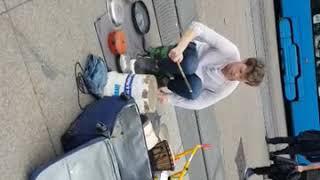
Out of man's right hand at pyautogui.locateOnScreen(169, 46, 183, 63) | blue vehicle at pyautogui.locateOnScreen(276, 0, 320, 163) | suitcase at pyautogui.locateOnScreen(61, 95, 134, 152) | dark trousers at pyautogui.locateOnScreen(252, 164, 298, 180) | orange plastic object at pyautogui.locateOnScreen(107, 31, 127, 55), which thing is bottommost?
dark trousers at pyautogui.locateOnScreen(252, 164, 298, 180)

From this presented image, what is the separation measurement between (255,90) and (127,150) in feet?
19.6

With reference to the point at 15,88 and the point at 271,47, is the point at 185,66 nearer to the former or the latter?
the point at 15,88

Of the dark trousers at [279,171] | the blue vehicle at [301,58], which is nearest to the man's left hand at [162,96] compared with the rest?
the dark trousers at [279,171]

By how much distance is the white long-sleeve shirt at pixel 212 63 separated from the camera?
427 centimetres

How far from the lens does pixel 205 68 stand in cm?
454

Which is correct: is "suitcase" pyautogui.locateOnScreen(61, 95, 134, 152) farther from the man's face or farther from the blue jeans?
the man's face

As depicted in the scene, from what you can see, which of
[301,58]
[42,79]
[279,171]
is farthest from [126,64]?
[301,58]

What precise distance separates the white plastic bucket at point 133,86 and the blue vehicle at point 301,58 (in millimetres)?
5312

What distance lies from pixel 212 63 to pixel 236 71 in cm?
28

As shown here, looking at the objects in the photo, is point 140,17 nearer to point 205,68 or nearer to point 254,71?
point 205,68

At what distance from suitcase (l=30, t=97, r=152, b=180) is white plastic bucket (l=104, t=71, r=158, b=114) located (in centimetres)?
18

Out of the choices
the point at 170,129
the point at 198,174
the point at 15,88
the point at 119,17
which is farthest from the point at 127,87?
the point at 198,174

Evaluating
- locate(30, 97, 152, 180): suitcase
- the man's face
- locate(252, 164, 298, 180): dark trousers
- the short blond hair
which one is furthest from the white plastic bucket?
locate(252, 164, 298, 180): dark trousers

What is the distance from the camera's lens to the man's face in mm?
4250
